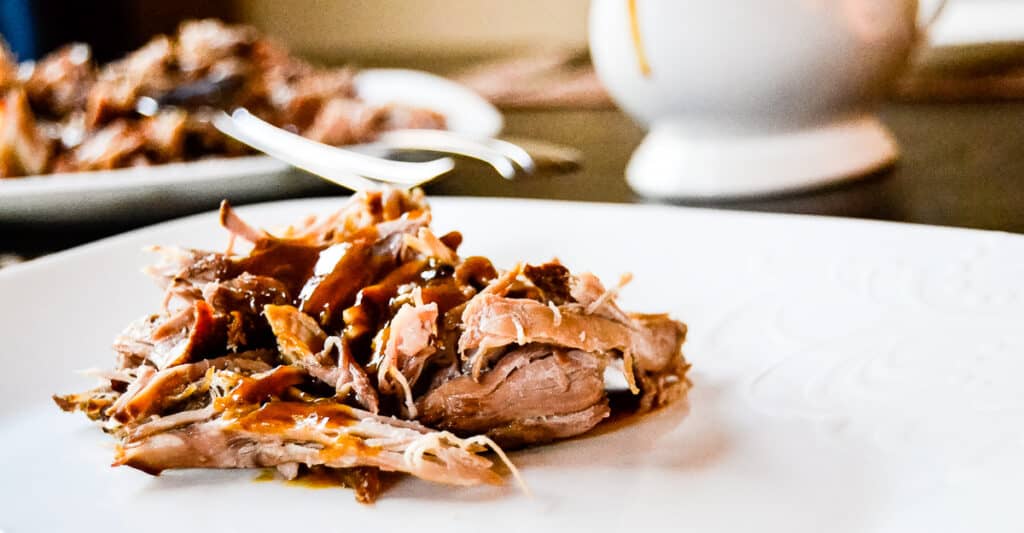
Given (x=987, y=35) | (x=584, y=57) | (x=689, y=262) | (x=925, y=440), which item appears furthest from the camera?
(x=584, y=57)

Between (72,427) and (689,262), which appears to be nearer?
(72,427)

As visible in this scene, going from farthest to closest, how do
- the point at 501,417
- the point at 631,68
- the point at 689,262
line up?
1. the point at 631,68
2. the point at 689,262
3. the point at 501,417

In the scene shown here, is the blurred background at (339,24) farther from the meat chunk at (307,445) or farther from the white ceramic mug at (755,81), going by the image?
the meat chunk at (307,445)

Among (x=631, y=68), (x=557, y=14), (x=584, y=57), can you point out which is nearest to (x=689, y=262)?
(x=631, y=68)

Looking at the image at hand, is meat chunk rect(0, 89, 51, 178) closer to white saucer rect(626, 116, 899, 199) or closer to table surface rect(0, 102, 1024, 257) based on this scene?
table surface rect(0, 102, 1024, 257)

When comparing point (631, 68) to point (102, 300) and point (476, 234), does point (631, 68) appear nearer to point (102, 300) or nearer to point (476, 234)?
point (476, 234)

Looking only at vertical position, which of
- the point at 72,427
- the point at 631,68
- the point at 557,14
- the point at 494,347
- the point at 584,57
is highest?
the point at 557,14

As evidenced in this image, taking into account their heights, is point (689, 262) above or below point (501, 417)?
above
